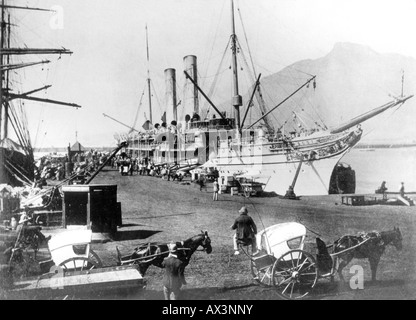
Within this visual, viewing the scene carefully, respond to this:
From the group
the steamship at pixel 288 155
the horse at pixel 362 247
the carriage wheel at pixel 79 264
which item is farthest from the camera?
the steamship at pixel 288 155

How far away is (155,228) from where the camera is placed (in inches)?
532

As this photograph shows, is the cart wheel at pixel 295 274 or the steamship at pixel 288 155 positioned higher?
the steamship at pixel 288 155

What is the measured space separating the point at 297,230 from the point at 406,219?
33.4ft

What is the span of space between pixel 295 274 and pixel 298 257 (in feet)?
1.07

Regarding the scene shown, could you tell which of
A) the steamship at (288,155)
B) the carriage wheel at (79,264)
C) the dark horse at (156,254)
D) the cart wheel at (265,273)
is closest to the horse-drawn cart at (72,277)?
the carriage wheel at (79,264)

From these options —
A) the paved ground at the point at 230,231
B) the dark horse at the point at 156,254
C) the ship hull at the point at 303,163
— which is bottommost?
the paved ground at the point at 230,231

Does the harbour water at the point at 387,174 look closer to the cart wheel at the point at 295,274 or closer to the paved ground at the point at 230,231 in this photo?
the paved ground at the point at 230,231

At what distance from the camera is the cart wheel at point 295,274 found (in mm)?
6680

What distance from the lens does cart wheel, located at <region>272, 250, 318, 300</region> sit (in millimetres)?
6680

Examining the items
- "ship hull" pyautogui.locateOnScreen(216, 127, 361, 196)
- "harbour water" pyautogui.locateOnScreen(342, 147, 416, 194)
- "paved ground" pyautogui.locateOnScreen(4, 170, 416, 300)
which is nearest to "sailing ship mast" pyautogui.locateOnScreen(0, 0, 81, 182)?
"paved ground" pyautogui.locateOnScreen(4, 170, 416, 300)

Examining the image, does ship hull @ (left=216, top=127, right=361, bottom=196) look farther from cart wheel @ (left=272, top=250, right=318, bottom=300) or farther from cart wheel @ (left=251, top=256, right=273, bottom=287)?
cart wheel @ (left=272, top=250, right=318, bottom=300)
